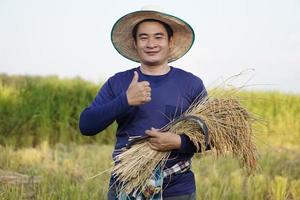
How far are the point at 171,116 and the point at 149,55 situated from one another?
0.29 meters

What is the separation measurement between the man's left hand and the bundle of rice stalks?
Result: 6 centimetres

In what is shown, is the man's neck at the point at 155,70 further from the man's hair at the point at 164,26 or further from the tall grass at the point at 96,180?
the tall grass at the point at 96,180

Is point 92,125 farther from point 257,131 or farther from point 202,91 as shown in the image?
point 257,131

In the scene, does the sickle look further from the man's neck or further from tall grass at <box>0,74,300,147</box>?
tall grass at <box>0,74,300,147</box>

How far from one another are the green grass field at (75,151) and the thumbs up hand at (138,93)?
54cm

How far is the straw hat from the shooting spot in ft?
8.21

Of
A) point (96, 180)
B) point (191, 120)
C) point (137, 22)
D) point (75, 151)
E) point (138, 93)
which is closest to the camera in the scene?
point (138, 93)

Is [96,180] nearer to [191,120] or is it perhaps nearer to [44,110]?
[191,120]

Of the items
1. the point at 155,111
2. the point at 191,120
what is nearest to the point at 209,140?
the point at 191,120

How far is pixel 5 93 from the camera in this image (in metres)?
9.40

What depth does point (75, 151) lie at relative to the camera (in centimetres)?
809

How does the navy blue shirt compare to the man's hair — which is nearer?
the navy blue shirt

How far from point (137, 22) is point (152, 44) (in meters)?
0.23

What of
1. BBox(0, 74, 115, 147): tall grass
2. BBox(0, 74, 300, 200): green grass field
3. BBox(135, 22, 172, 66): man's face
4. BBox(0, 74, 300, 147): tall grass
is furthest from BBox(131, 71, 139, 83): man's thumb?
BBox(0, 74, 115, 147): tall grass
